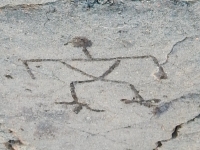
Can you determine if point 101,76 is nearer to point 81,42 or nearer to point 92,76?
point 92,76

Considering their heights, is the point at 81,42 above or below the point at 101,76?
above

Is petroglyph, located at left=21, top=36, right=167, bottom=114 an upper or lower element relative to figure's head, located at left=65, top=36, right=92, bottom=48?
lower

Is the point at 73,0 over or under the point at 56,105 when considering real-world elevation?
over

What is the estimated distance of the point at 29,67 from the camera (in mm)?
1419

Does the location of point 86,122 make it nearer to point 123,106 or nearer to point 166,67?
point 123,106

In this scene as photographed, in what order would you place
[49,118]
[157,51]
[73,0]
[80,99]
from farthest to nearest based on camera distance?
[49,118] < [80,99] < [157,51] < [73,0]

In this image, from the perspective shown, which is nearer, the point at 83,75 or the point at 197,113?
the point at 83,75

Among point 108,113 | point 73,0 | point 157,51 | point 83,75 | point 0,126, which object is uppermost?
point 73,0

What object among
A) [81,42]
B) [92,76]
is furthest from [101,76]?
[81,42]

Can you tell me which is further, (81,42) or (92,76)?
(92,76)

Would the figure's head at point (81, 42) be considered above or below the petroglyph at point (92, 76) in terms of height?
above

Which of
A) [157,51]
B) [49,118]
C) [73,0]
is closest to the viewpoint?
[73,0]

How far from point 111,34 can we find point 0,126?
0.63 meters

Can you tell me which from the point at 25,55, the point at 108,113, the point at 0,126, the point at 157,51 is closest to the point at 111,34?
the point at 157,51
